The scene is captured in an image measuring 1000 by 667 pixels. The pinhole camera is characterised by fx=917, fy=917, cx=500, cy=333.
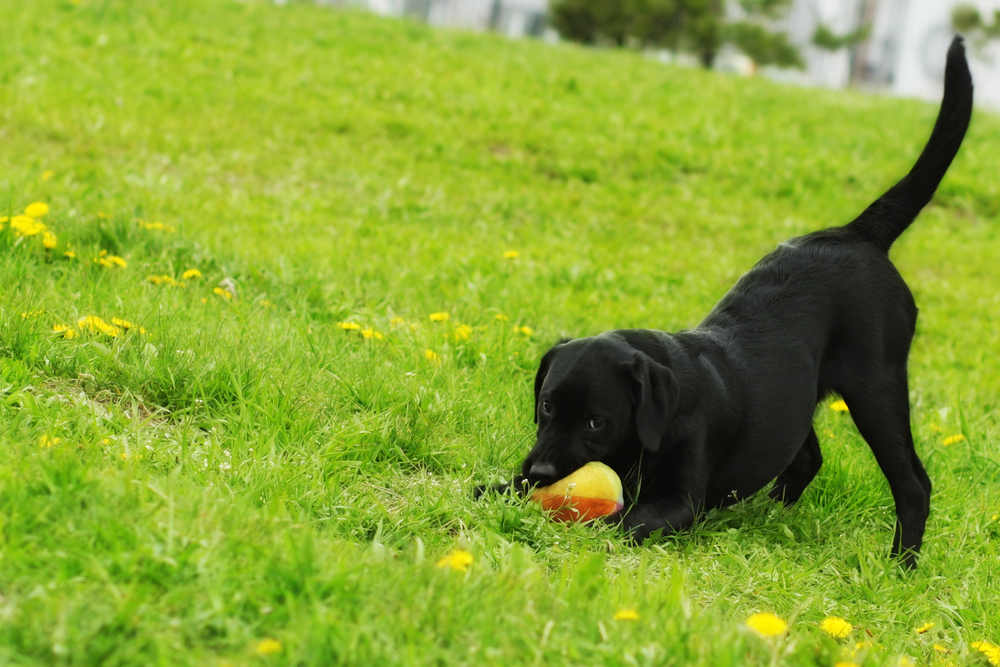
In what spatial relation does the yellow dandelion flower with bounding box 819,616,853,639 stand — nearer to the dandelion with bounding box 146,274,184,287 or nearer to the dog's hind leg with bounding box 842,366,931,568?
the dog's hind leg with bounding box 842,366,931,568

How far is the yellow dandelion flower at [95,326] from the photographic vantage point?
3.40 m

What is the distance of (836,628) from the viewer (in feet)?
8.51

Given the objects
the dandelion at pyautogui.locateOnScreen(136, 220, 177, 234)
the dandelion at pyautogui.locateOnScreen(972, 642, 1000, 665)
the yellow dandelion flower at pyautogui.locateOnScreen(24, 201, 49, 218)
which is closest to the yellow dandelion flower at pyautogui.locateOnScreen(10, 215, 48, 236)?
the yellow dandelion flower at pyautogui.locateOnScreen(24, 201, 49, 218)

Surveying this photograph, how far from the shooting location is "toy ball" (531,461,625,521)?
2975mm

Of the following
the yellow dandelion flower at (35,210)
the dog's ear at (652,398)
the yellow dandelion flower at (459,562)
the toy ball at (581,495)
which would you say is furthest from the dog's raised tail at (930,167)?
the yellow dandelion flower at (35,210)

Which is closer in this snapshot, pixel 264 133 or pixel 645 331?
pixel 645 331

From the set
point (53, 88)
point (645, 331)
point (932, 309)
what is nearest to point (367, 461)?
point (645, 331)

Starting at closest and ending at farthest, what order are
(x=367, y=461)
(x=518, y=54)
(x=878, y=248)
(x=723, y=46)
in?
(x=367, y=461), (x=878, y=248), (x=518, y=54), (x=723, y=46)

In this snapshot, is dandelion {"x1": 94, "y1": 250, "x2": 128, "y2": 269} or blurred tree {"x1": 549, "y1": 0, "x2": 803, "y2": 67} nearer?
dandelion {"x1": 94, "y1": 250, "x2": 128, "y2": 269}

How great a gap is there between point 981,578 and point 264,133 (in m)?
7.81

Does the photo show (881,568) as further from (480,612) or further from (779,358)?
(480,612)

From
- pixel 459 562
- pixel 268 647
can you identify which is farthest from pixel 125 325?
pixel 268 647

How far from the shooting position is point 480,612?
2014mm

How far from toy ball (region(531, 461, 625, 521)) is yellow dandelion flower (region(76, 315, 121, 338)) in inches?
66.5
